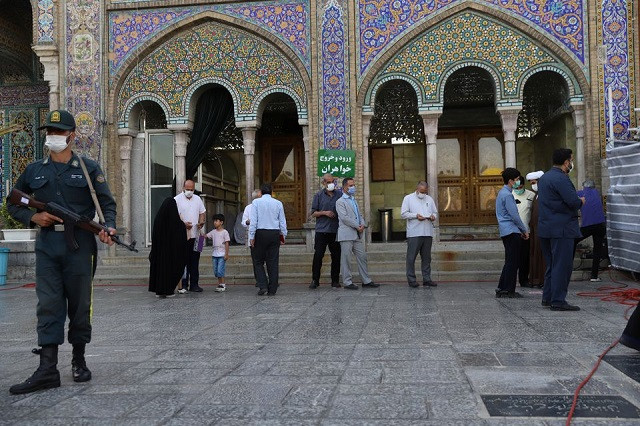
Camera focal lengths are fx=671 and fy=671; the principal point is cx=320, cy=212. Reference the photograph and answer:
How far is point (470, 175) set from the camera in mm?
16531

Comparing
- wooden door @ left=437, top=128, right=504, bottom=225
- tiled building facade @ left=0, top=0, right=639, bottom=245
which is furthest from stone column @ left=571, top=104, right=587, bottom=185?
wooden door @ left=437, top=128, right=504, bottom=225

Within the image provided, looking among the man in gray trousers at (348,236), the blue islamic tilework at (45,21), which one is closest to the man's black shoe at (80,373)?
the man in gray trousers at (348,236)

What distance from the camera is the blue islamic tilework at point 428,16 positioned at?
12008mm

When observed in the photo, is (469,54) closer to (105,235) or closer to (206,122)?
(206,122)

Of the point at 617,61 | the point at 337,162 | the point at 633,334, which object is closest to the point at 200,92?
the point at 337,162

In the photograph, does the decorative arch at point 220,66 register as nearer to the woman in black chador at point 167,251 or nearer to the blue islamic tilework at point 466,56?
the blue islamic tilework at point 466,56

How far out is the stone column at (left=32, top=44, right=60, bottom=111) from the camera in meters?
13.1

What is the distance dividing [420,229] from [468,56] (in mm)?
4347

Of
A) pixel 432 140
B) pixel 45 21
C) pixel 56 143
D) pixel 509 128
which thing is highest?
pixel 45 21

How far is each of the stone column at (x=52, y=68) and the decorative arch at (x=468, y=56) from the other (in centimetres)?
608

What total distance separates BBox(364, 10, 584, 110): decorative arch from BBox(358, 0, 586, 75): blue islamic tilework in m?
0.28

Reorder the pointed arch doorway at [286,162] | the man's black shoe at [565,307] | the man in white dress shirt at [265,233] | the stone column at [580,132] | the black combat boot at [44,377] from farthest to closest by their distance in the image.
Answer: the pointed arch doorway at [286,162] < the stone column at [580,132] < the man in white dress shirt at [265,233] < the man's black shoe at [565,307] < the black combat boot at [44,377]

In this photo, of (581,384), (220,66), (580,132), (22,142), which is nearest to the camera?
(581,384)

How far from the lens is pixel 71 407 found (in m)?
3.19
